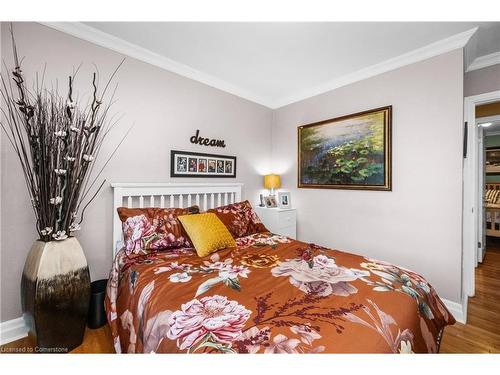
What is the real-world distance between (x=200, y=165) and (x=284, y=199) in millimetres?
1325

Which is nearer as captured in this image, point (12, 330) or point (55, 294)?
point (55, 294)

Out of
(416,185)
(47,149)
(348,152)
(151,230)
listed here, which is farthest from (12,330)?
(416,185)

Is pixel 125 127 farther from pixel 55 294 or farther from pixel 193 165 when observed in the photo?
pixel 55 294

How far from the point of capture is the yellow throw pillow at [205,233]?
1.78m

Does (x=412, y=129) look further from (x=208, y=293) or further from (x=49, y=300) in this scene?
(x=49, y=300)

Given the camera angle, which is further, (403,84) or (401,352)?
(403,84)

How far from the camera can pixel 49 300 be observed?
1444 millimetres

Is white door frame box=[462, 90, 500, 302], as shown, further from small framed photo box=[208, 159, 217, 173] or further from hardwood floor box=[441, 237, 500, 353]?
small framed photo box=[208, 159, 217, 173]

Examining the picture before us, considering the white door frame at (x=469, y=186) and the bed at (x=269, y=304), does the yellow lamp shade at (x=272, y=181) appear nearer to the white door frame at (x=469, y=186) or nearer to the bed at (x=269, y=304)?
the bed at (x=269, y=304)

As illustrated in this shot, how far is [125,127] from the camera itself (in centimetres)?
216

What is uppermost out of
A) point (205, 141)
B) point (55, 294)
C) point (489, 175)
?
point (205, 141)
